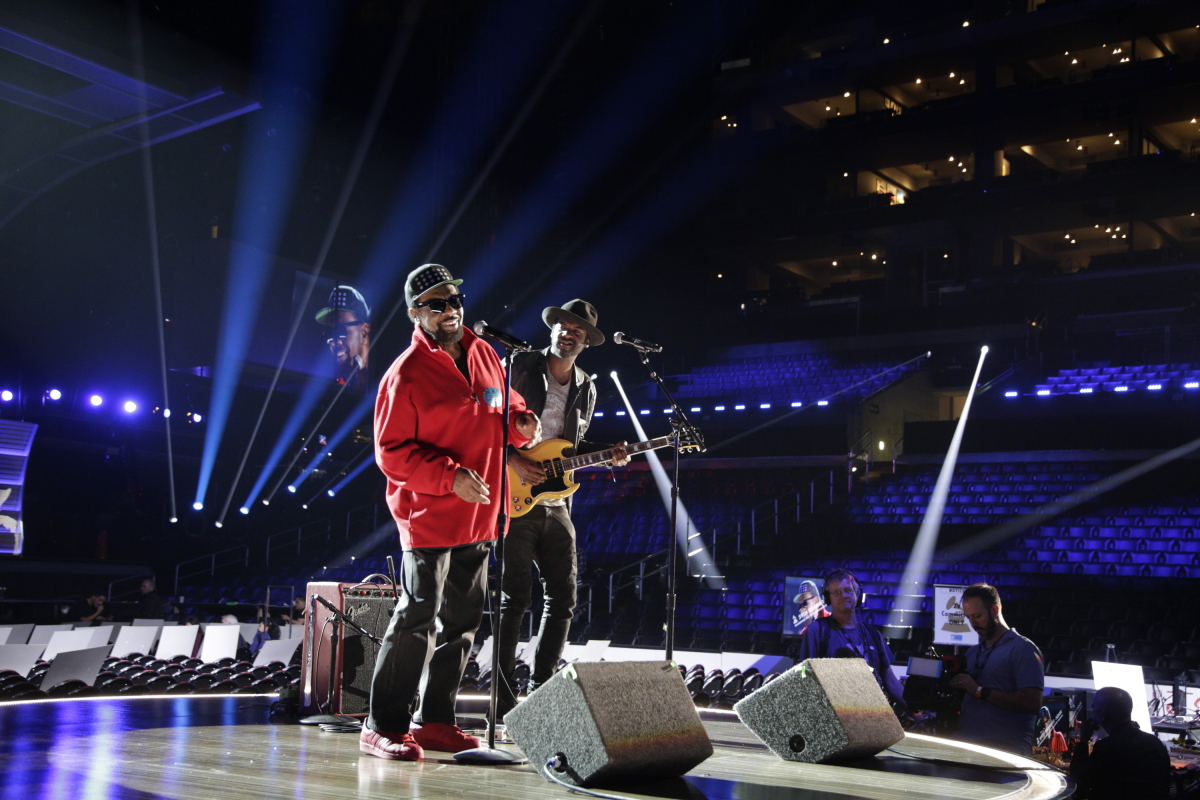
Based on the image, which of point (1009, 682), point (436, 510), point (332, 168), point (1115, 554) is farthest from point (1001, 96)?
point (436, 510)

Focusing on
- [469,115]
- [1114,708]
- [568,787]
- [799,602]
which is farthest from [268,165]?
[568,787]

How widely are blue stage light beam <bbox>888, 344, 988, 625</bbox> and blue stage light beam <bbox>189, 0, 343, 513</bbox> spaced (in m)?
9.33

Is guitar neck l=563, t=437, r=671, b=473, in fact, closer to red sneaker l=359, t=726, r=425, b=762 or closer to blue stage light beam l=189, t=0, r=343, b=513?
red sneaker l=359, t=726, r=425, b=762

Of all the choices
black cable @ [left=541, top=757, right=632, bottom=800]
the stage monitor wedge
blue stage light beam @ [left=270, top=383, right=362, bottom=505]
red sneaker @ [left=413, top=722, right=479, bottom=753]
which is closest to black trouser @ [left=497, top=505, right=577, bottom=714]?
red sneaker @ [left=413, top=722, right=479, bottom=753]

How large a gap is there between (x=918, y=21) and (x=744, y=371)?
40.6ft

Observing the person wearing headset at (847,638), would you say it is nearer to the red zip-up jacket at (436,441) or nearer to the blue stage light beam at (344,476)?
the red zip-up jacket at (436,441)

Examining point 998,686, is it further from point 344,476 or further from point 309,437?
point 344,476

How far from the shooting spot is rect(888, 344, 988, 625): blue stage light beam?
472 inches

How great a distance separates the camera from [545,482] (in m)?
3.69

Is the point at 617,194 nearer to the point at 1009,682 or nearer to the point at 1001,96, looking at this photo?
the point at 1001,96

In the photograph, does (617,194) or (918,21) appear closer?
(617,194)

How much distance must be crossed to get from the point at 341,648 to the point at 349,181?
1206 centimetres

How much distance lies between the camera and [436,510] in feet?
10.1

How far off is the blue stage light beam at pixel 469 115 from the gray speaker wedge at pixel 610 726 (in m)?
13.5
